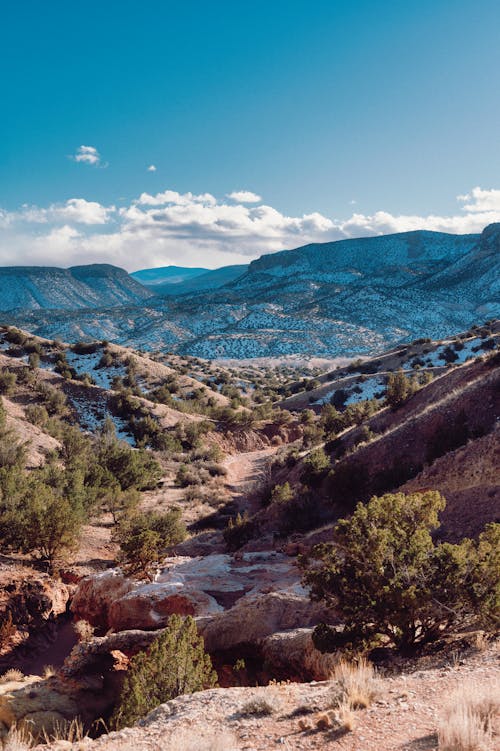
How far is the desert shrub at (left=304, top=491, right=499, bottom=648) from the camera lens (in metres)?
7.62

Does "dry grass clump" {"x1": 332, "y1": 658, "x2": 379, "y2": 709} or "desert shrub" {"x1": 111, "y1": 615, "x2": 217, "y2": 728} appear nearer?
"dry grass clump" {"x1": 332, "y1": 658, "x2": 379, "y2": 709}

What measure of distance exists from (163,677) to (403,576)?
4514mm

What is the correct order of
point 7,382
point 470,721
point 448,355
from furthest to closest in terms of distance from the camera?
point 448,355, point 7,382, point 470,721

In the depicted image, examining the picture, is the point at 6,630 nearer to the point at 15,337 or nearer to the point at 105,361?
the point at 105,361

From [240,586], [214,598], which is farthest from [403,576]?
[240,586]

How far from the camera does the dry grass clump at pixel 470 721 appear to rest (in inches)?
163

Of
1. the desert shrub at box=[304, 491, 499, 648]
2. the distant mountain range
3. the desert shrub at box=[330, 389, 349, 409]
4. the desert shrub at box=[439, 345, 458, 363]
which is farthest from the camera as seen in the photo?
the distant mountain range

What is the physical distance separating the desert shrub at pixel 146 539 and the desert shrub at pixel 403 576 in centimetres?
892

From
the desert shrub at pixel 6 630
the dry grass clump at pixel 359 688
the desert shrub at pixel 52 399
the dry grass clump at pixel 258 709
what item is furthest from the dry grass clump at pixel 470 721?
the desert shrub at pixel 52 399

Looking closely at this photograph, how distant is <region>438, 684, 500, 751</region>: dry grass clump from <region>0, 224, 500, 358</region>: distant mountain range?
4207 inches

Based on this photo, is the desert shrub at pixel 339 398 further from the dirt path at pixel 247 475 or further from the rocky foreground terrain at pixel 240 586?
the rocky foreground terrain at pixel 240 586

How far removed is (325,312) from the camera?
133000 mm

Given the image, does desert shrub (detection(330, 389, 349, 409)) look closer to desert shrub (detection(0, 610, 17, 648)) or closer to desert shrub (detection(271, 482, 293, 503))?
desert shrub (detection(271, 482, 293, 503))

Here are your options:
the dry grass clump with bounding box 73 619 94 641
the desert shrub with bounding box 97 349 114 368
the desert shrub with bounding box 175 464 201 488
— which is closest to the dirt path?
the desert shrub with bounding box 175 464 201 488
